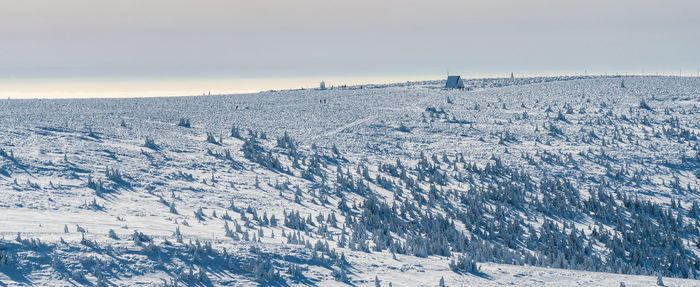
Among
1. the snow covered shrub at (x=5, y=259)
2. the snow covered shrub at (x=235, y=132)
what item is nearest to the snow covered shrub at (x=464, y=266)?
the snow covered shrub at (x=5, y=259)

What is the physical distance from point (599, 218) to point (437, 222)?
6.08 metres

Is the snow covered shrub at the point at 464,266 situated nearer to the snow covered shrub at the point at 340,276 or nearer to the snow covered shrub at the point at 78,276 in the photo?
the snow covered shrub at the point at 340,276

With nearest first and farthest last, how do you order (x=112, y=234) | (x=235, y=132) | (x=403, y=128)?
(x=112, y=234)
(x=235, y=132)
(x=403, y=128)

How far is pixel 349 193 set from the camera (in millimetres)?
23750

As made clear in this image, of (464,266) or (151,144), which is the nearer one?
(464,266)

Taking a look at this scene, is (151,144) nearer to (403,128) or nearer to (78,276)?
(403,128)

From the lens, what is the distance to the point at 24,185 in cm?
2011

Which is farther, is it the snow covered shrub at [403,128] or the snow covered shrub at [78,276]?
the snow covered shrub at [403,128]

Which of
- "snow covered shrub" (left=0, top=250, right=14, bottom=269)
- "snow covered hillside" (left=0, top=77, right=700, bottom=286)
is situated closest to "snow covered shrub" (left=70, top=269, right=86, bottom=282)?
"snow covered hillside" (left=0, top=77, right=700, bottom=286)

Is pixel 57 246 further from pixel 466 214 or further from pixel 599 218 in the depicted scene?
pixel 599 218

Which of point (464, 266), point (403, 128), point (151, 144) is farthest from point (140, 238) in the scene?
point (403, 128)

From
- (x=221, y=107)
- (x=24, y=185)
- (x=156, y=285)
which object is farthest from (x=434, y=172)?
(x=221, y=107)

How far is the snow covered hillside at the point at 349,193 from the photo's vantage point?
13953 millimetres

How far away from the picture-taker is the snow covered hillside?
1395 cm
